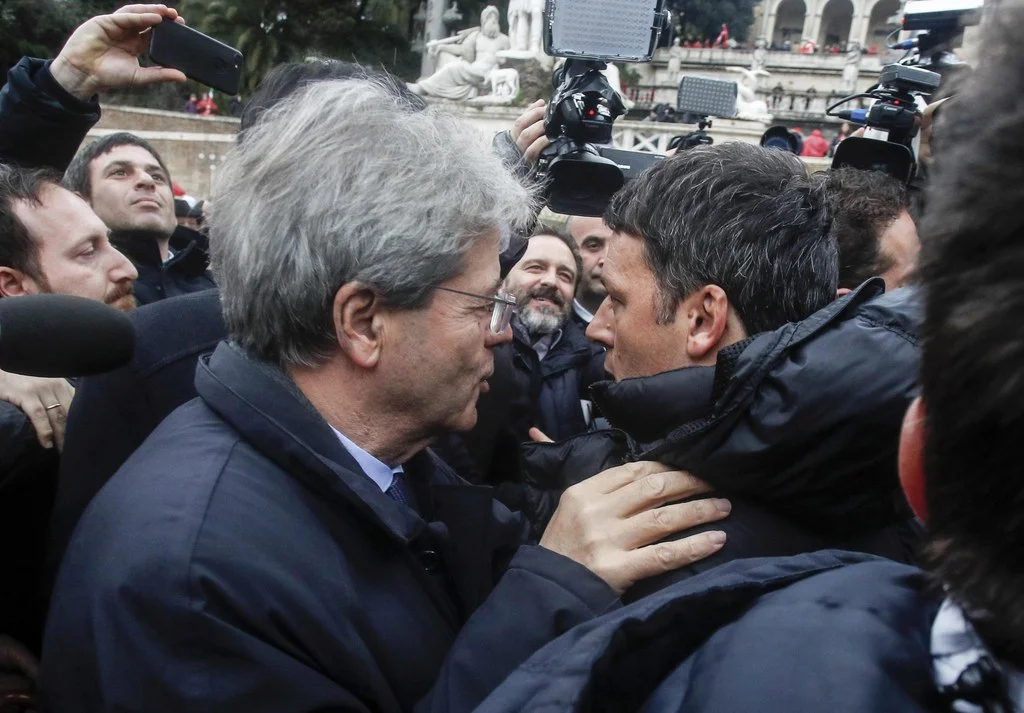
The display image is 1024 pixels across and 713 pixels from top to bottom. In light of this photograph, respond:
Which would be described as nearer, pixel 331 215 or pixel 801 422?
pixel 801 422

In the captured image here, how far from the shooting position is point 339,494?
4.25 feet

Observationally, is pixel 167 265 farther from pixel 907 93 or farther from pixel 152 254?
pixel 907 93

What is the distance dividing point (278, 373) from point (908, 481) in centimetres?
101

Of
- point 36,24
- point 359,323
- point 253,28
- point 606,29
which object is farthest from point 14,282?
point 36,24

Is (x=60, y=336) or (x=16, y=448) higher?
(x=60, y=336)

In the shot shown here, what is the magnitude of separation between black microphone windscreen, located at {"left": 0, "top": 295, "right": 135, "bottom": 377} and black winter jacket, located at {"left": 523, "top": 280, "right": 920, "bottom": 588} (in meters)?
0.80

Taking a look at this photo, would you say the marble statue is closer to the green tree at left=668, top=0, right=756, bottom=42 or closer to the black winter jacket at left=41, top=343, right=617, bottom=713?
the green tree at left=668, top=0, right=756, bottom=42

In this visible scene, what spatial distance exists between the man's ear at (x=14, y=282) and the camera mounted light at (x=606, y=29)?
1548 mm

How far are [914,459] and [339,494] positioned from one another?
82cm

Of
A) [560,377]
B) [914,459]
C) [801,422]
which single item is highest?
[914,459]

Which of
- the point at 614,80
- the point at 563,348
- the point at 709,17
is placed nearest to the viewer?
the point at 563,348

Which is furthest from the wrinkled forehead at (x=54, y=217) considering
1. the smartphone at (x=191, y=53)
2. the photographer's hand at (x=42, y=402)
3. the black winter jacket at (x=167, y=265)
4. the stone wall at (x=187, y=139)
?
the stone wall at (x=187, y=139)

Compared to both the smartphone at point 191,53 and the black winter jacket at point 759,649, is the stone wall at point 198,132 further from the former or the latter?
the black winter jacket at point 759,649

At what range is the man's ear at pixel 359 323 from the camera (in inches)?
56.4
